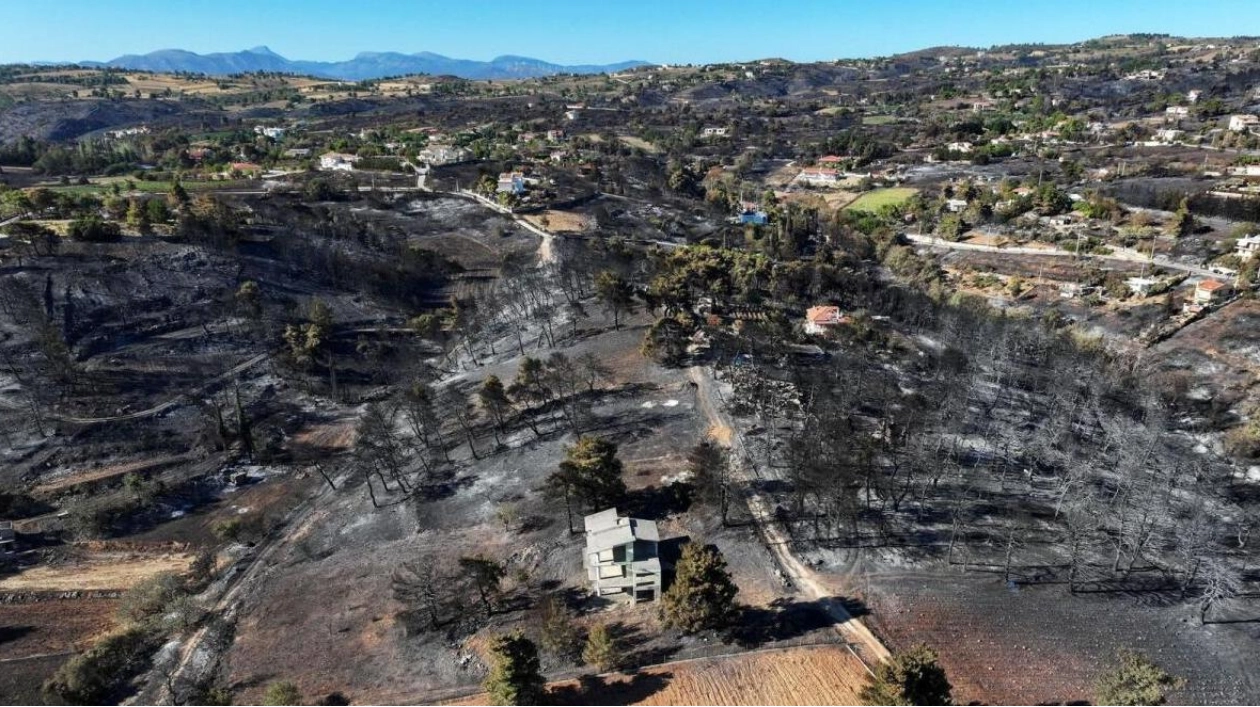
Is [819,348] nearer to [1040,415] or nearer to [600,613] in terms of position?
[1040,415]

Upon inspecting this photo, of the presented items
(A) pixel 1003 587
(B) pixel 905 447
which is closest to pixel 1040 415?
(B) pixel 905 447

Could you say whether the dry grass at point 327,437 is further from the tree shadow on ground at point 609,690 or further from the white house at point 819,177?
the white house at point 819,177

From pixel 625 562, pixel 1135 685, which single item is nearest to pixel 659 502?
pixel 625 562

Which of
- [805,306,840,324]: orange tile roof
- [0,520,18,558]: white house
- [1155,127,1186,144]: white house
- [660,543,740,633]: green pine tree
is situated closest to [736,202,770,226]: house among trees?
[805,306,840,324]: orange tile roof

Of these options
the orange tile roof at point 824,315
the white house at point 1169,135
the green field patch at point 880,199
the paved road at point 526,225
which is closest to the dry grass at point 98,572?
the orange tile roof at point 824,315

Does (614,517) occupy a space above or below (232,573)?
above

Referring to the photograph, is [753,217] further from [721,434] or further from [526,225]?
[721,434]
